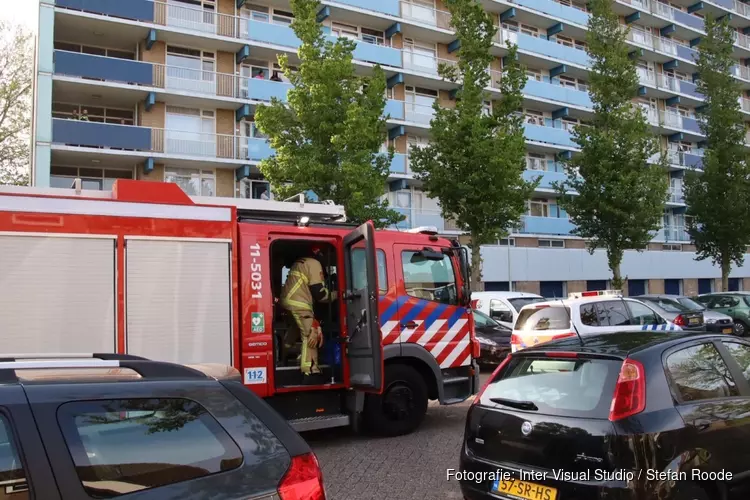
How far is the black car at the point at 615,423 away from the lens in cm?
354

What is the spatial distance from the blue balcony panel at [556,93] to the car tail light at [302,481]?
32378 mm

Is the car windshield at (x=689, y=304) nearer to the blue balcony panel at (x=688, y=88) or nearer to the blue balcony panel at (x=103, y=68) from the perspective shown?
the blue balcony panel at (x=103, y=68)

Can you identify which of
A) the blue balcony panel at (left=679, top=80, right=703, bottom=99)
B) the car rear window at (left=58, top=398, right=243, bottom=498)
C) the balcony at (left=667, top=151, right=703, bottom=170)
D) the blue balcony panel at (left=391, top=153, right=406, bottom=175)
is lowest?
the car rear window at (left=58, top=398, right=243, bottom=498)

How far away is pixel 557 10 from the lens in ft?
115

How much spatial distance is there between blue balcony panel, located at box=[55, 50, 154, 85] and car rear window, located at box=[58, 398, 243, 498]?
22.9 meters

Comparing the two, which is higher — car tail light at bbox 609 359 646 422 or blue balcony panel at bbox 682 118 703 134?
blue balcony panel at bbox 682 118 703 134

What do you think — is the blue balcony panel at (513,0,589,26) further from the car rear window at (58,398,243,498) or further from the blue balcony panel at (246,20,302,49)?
the car rear window at (58,398,243,498)

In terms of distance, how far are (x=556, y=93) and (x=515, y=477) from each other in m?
33.1

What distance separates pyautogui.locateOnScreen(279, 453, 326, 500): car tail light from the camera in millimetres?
2377

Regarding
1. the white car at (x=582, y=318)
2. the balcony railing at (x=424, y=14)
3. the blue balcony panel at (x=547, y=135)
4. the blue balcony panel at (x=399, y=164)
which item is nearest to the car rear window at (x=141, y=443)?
the white car at (x=582, y=318)

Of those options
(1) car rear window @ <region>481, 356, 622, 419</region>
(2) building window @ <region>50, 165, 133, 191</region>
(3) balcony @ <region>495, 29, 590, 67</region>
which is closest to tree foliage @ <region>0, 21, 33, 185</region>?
(2) building window @ <region>50, 165, 133, 191</region>

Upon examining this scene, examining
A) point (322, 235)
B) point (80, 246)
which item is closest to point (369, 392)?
point (322, 235)

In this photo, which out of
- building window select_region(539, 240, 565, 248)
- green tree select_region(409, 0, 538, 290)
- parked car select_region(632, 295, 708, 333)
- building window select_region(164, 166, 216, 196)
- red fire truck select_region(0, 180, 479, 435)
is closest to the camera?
red fire truck select_region(0, 180, 479, 435)

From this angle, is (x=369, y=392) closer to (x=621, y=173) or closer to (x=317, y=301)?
(x=317, y=301)
